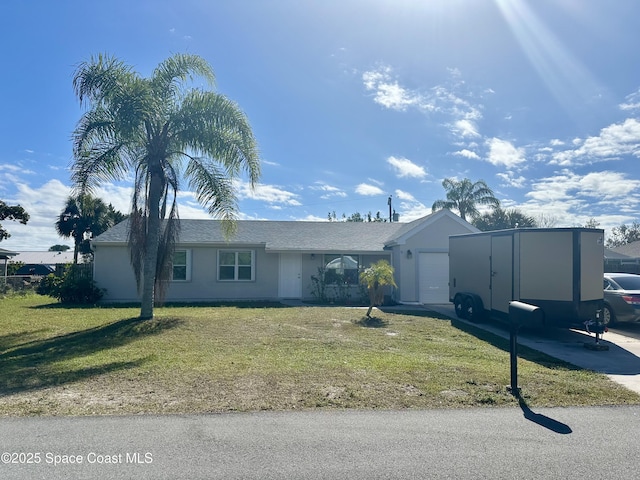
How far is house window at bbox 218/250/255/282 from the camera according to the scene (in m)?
18.5

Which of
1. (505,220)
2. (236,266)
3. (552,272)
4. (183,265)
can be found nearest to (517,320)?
(552,272)

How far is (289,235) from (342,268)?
313cm

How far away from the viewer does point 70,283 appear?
16.8 metres

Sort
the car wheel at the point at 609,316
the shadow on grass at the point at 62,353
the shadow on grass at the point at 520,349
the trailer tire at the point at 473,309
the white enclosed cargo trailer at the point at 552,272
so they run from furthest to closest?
the trailer tire at the point at 473,309 < the car wheel at the point at 609,316 < the white enclosed cargo trailer at the point at 552,272 < the shadow on grass at the point at 520,349 < the shadow on grass at the point at 62,353

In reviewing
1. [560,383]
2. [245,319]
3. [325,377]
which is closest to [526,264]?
[560,383]

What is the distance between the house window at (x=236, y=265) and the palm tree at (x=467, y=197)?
1733 centimetres

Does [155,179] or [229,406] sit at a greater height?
[155,179]

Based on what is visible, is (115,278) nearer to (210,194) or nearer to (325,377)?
(210,194)

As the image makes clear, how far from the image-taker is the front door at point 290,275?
747 inches

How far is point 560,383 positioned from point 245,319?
28.2ft

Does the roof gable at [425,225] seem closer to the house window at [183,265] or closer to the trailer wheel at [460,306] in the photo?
the trailer wheel at [460,306]

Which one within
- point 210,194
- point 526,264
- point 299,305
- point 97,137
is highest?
point 97,137

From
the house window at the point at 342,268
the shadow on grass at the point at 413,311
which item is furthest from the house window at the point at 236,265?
the shadow on grass at the point at 413,311

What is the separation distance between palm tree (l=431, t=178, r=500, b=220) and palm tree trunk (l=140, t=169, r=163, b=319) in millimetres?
23213
